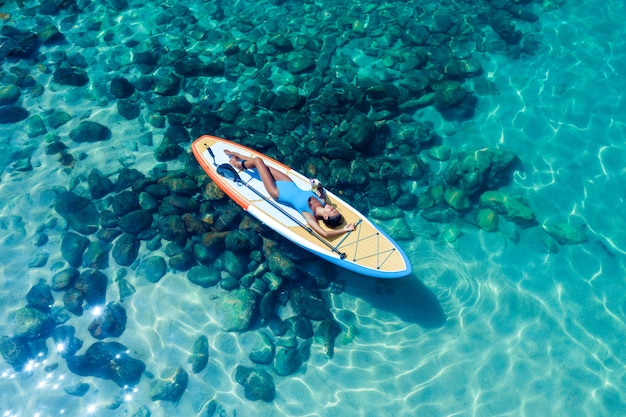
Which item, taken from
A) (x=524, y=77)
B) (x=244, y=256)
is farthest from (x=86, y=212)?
(x=524, y=77)

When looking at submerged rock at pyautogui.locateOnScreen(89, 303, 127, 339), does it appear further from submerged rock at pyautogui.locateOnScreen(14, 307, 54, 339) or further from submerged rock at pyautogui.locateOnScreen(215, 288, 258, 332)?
submerged rock at pyautogui.locateOnScreen(215, 288, 258, 332)

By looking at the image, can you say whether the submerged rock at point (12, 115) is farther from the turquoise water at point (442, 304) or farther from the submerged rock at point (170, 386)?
the submerged rock at point (170, 386)

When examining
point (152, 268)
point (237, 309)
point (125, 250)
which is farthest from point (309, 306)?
point (125, 250)

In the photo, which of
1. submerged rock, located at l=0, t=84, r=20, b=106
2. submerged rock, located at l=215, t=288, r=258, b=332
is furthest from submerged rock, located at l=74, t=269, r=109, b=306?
submerged rock, located at l=0, t=84, r=20, b=106

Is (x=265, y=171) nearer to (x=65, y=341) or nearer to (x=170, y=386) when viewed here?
(x=170, y=386)

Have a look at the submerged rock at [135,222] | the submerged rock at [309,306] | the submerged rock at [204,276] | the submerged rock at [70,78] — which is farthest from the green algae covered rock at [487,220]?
→ the submerged rock at [70,78]

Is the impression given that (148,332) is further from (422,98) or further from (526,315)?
(422,98)
